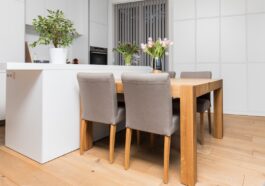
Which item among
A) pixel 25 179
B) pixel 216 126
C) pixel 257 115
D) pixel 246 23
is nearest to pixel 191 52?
pixel 246 23

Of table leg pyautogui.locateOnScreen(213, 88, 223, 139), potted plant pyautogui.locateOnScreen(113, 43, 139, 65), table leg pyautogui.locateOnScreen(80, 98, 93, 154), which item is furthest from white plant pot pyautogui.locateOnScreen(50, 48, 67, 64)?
table leg pyautogui.locateOnScreen(213, 88, 223, 139)

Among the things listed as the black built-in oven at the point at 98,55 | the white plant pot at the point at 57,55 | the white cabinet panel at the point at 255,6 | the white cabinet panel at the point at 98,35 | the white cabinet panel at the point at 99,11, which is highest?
the white cabinet panel at the point at 99,11

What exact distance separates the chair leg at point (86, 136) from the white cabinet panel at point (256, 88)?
319 centimetres

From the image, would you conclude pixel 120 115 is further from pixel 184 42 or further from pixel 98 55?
pixel 98 55

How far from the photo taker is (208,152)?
7.39 ft

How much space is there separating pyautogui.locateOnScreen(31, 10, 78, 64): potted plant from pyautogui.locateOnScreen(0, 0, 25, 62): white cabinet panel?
1.52 m

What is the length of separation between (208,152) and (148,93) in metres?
1.10

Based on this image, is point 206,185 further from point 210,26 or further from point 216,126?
point 210,26

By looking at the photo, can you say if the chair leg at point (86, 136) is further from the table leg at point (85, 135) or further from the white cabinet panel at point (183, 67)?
the white cabinet panel at point (183, 67)

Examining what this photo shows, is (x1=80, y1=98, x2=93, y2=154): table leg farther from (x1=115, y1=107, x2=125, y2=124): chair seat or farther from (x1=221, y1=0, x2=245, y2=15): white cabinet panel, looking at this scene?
(x1=221, y1=0, x2=245, y2=15): white cabinet panel

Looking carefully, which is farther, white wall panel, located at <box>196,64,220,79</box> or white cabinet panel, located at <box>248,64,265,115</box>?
white wall panel, located at <box>196,64,220,79</box>

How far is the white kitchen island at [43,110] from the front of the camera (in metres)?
1.94

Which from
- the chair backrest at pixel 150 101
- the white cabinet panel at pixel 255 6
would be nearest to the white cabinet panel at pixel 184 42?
the white cabinet panel at pixel 255 6

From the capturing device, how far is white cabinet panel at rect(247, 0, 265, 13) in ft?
12.7
